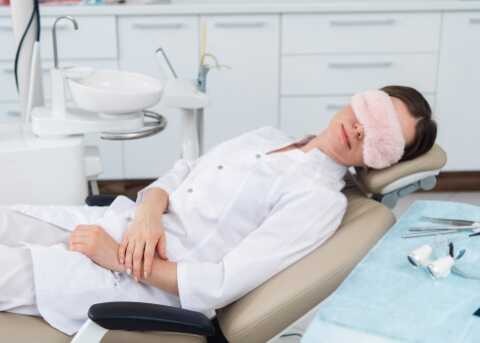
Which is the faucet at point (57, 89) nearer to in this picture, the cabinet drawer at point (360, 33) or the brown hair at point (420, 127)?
the brown hair at point (420, 127)

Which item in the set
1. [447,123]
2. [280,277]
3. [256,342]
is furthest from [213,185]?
[447,123]

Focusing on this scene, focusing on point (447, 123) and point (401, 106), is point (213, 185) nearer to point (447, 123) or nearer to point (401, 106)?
point (401, 106)

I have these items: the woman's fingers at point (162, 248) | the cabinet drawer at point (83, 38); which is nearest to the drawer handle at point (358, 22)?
the cabinet drawer at point (83, 38)

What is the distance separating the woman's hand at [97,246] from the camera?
1.43 m

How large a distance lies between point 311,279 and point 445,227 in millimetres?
272

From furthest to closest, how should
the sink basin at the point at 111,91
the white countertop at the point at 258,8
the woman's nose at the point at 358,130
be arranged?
the white countertop at the point at 258,8, the sink basin at the point at 111,91, the woman's nose at the point at 358,130

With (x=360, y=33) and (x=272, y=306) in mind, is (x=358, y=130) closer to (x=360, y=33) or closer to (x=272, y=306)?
(x=272, y=306)

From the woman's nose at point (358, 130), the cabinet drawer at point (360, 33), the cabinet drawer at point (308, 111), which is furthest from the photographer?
the cabinet drawer at point (308, 111)

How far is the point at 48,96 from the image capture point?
2.96 m

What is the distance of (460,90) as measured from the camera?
3062 millimetres

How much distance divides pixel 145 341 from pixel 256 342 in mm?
228

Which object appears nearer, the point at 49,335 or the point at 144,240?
the point at 49,335

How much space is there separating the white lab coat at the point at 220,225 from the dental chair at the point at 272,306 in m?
0.04

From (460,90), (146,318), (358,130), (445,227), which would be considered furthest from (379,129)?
(460,90)
